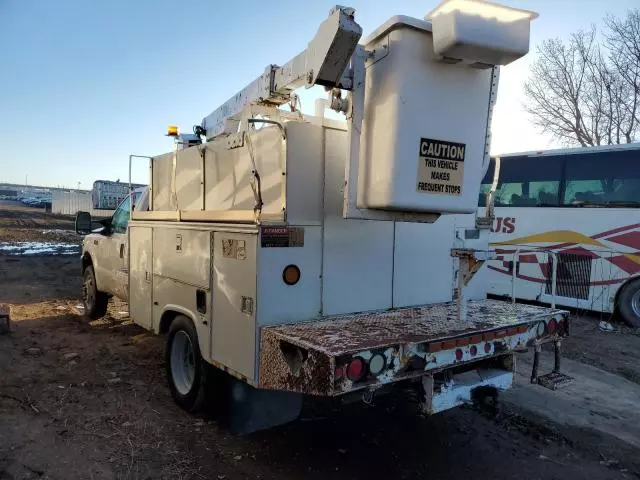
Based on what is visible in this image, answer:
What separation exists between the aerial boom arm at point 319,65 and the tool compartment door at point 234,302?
1.17m

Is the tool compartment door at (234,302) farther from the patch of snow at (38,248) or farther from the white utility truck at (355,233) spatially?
the patch of snow at (38,248)

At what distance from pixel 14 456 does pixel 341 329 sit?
2.60 m

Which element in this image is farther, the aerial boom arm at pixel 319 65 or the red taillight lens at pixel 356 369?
the aerial boom arm at pixel 319 65

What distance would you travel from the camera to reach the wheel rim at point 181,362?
446cm

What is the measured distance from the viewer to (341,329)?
3266 mm

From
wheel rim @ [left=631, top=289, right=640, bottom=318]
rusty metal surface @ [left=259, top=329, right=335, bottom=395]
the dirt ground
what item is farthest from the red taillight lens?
wheel rim @ [left=631, top=289, right=640, bottom=318]

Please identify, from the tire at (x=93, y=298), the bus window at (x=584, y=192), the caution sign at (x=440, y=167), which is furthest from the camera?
the bus window at (x=584, y=192)

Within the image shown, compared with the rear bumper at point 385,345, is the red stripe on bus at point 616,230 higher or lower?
higher

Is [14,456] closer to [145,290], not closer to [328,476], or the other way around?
[145,290]

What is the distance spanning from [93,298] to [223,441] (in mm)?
4680

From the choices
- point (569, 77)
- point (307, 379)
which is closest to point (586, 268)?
point (307, 379)

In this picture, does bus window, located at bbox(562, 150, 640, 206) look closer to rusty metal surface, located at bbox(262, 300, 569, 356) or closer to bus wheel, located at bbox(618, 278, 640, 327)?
bus wheel, located at bbox(618, 278, 640, 327)

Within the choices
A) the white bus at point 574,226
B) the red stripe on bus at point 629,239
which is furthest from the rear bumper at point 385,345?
the red stripe on bus at point 629,239

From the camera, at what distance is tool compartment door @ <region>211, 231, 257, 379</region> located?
10.8ft
